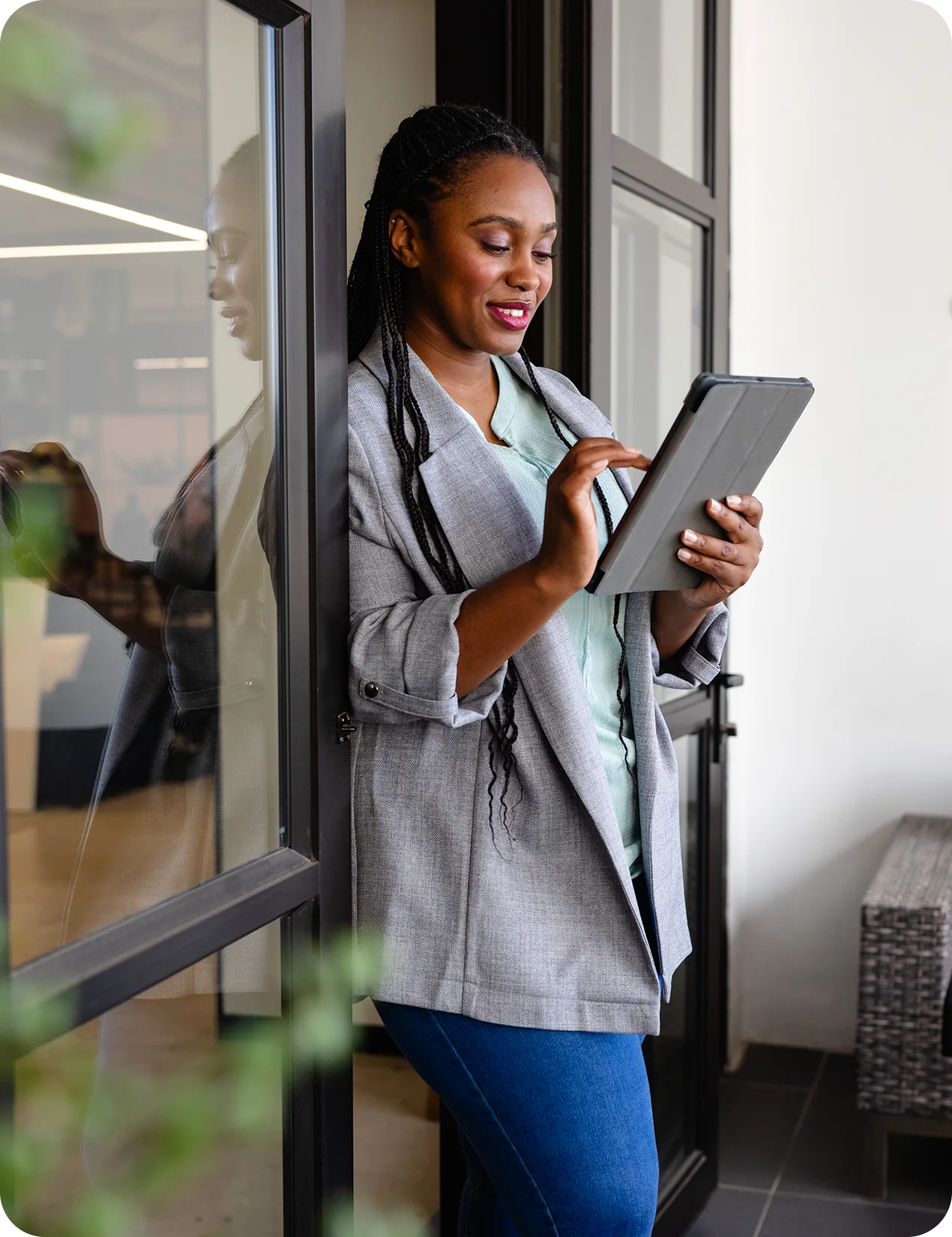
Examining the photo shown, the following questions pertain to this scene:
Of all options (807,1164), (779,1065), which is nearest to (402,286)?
(807,1164)

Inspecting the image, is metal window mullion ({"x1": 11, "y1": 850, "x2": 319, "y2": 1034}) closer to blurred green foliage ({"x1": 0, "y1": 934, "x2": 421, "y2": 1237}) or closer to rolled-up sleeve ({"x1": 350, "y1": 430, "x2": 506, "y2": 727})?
blurred green foliage ({"x1": 0, "y1": 934, "x2": 421, "y2": 1237})

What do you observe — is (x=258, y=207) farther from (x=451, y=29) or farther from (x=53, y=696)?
(x=451, y=29)

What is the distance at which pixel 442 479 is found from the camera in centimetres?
117

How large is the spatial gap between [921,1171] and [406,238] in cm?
209

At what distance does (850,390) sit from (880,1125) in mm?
1502

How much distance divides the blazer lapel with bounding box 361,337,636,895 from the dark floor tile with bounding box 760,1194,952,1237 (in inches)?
55.5

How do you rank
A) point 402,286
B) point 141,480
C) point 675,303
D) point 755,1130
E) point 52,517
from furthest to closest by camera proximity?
point 755,1130
point 675,303
point 402,286
point 141,480
point 52,517

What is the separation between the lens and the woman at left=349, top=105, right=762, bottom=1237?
1.15 m

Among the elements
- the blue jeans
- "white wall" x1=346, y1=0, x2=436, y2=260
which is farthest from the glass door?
the blue jeans

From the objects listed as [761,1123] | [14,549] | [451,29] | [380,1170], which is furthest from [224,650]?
[761,1123]

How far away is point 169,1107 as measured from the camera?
20.7 inches

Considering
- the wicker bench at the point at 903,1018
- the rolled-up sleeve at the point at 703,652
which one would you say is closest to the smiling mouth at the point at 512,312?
the rolled-up sleeve at the point at 703,652

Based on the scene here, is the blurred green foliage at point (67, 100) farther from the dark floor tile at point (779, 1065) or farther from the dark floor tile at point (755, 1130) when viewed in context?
the dark floor tile at point (779, 1065)

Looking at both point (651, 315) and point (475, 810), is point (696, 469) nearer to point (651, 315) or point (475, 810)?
point (475, 810)
